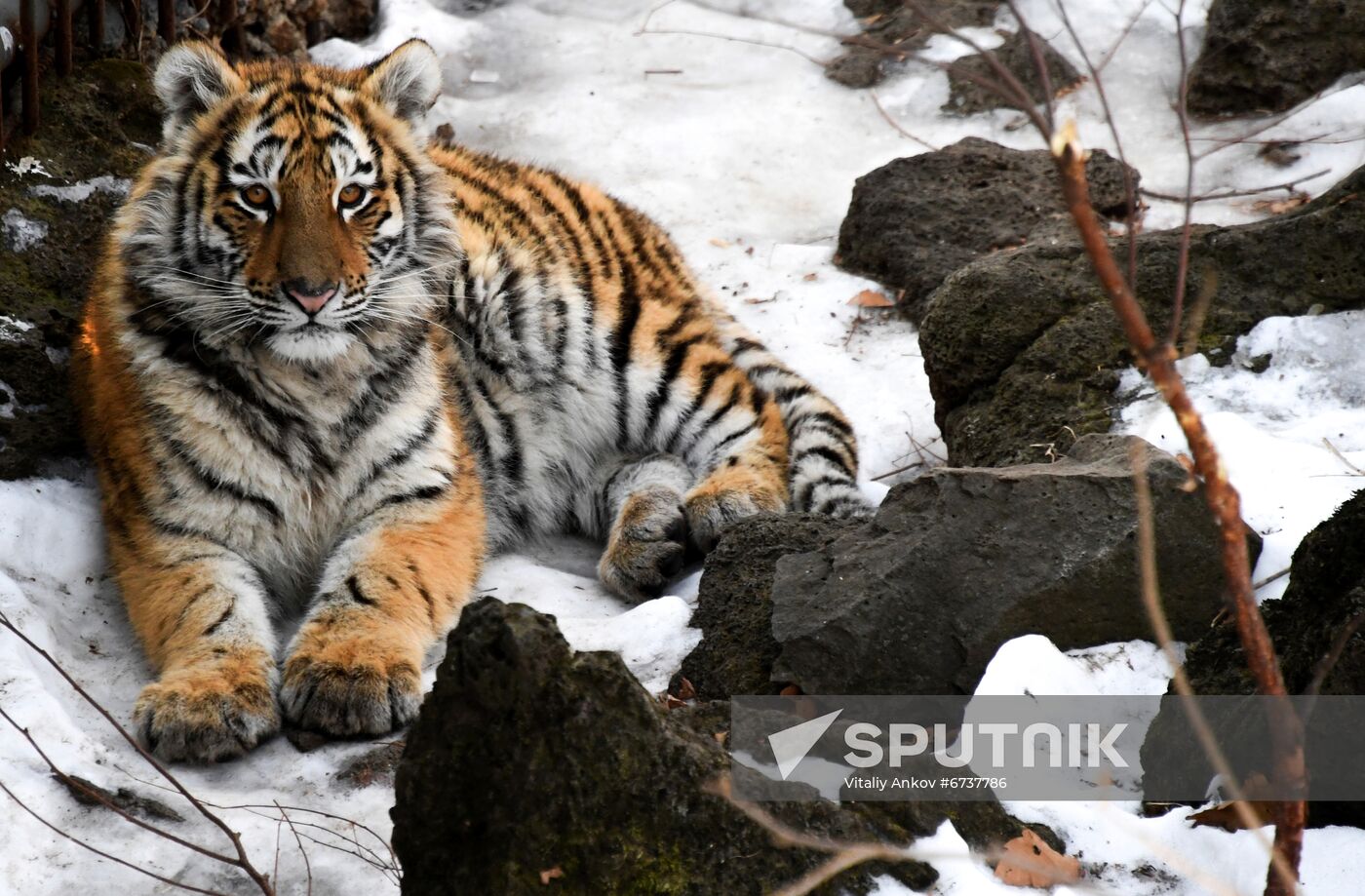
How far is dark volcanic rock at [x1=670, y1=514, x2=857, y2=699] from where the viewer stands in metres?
3.20

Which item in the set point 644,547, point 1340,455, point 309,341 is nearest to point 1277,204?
point 1340,455

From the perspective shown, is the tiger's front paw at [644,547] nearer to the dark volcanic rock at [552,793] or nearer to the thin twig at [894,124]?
the dark volcanic rock at [552,793]

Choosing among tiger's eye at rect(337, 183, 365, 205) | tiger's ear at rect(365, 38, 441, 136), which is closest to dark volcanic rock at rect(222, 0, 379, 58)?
tiger's ear at rect(365, 38, 441, 136)

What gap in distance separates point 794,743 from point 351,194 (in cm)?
190

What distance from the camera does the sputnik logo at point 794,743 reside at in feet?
8.16

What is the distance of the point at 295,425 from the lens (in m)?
3.60

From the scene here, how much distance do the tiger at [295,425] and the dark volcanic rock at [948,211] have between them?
1.36 m

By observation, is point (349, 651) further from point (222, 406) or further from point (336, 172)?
point (336, 172)

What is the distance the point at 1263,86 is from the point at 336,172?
14.8 ft

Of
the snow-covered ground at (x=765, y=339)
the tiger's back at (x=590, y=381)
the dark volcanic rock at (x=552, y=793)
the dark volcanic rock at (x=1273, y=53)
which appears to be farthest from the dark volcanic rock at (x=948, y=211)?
the dark volcanic rock at (x=552, y=793)

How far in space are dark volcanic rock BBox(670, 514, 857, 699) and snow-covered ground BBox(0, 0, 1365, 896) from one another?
0.11 m

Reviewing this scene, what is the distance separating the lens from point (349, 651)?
322 centimetres

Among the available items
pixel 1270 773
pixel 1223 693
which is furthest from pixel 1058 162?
pixel 1223 693

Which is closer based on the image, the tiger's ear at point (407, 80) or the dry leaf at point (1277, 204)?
the tiger's ear at point (407, 80)
